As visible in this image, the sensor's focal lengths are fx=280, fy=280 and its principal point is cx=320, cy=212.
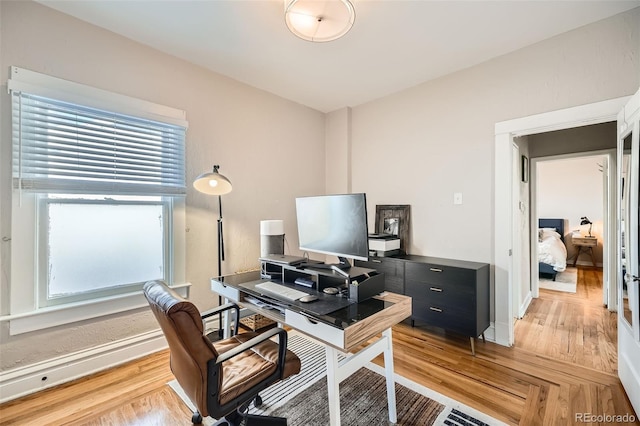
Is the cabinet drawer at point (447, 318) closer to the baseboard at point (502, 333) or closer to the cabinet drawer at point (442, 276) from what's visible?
the cabinet drawer at point (442, 276)

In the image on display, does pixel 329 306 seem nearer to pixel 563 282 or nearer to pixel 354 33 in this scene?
pixel 354 33

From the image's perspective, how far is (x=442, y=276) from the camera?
254cm

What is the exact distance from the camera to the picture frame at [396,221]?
318 cm

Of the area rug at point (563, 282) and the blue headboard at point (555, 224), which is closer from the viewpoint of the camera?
the area rug at point (563, 282)

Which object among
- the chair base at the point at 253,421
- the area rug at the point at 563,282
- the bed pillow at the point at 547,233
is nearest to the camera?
the chair base at the point at 253,421

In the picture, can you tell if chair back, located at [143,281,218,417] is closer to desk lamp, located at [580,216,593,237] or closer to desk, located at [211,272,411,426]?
desk, located at [211,272,411,426]

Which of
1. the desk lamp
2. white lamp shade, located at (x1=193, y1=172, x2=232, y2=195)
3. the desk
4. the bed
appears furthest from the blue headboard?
white lamp shade, located at (x1=193, y1=172, x2=232, y2=195)

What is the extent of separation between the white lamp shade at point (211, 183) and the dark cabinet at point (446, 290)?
1785 millimetres

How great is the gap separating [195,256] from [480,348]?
108 inches

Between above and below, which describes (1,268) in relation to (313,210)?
below

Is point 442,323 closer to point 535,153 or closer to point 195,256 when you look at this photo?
point 195,256

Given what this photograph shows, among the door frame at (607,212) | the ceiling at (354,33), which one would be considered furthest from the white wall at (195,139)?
the door frame at (607,212)

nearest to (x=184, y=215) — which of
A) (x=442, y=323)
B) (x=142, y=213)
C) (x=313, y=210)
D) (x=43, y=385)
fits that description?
(x=142, y=213)

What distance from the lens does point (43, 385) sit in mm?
1903
